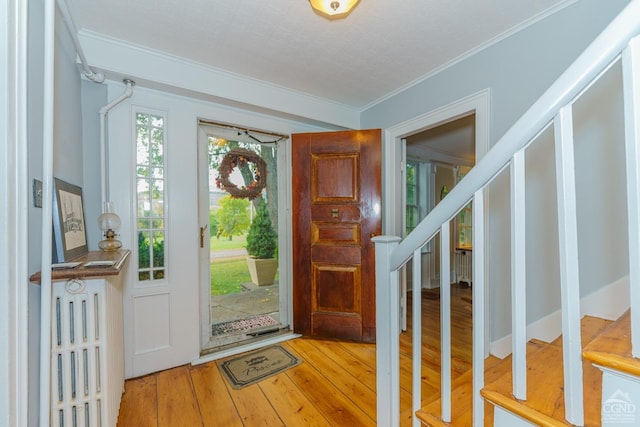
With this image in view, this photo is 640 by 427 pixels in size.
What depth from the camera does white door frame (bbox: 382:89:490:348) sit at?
1.91m

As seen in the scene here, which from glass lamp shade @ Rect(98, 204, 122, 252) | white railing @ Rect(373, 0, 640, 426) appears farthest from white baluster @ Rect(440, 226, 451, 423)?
glass lamp shade @ Rect(98, 204, 122, 252)

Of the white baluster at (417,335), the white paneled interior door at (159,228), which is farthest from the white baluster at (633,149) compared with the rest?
the white paneled interior door at (159,228)

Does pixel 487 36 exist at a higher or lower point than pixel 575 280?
higher

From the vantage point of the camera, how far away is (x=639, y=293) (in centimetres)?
57

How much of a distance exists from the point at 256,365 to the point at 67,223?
1.60 metres

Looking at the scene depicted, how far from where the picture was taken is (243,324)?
272cm

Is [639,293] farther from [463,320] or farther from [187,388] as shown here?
[463,320]

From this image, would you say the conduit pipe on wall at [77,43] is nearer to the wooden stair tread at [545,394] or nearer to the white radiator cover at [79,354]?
the white radiator cover at [79,354]

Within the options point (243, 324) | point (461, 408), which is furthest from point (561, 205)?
point (243, 324)

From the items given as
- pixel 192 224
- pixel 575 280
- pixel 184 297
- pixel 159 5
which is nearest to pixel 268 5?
pixel 159 5

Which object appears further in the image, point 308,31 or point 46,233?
point 308,31

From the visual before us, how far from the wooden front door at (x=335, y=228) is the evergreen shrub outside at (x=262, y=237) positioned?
0.28 metres

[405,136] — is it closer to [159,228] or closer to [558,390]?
[558,390]

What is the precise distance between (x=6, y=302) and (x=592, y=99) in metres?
2.63
